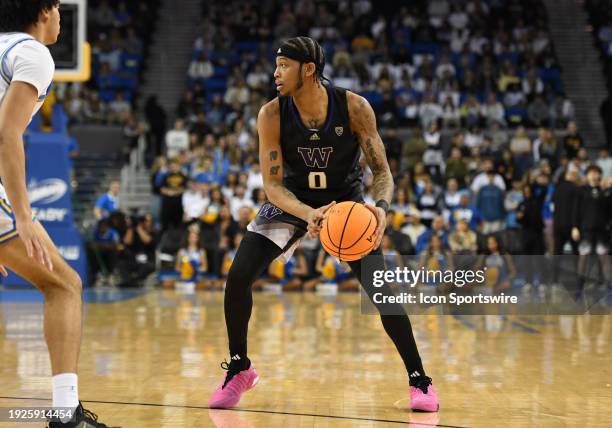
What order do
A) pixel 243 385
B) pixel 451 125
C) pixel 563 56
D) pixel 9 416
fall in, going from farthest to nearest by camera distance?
pixel 563 56, pixel 451 125, pixel 243 385, pixel 9 416

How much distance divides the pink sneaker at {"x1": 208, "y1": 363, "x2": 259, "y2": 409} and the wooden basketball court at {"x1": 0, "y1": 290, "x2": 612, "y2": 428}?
0.09m

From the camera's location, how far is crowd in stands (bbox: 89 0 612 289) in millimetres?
15148

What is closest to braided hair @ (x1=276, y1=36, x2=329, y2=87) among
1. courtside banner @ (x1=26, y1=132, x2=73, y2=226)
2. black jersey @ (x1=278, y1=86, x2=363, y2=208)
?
black jersey @ (x1=278, y1=86, x2=363, y2=208)

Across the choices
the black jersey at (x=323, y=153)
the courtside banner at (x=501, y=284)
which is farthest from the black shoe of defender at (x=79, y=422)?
the courtside banner at (x=501, y=284)

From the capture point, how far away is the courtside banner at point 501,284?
11.9 m

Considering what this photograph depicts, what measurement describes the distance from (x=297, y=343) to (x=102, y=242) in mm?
7671

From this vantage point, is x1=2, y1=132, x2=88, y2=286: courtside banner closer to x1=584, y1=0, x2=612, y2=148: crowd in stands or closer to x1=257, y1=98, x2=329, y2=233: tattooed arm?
x1=257, y1=98, x2=329, y2=233: tattooed arm

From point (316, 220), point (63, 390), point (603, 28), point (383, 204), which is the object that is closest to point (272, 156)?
point (316, 220)

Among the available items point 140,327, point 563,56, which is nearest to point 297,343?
point 140,327

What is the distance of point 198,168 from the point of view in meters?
17.2

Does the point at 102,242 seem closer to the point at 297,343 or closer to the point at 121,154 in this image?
the point at 121,154

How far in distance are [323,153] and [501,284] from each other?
819 cm

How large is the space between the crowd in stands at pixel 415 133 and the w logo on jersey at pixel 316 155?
8825mm

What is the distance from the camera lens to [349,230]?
17.2 ft
